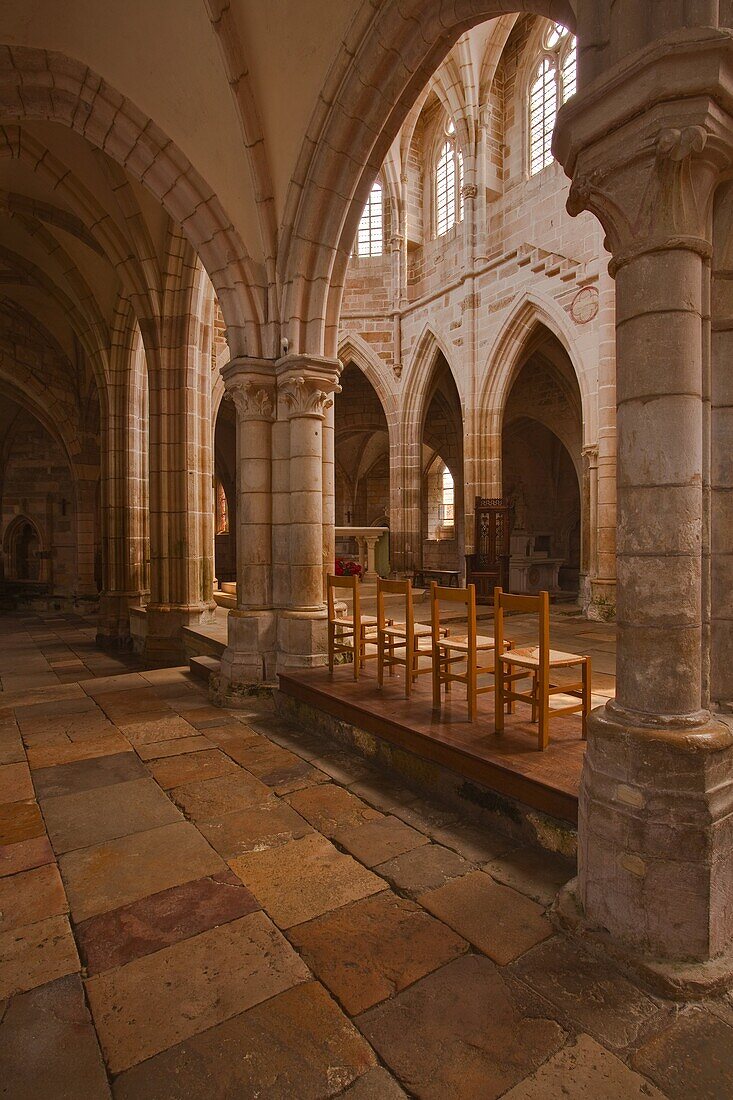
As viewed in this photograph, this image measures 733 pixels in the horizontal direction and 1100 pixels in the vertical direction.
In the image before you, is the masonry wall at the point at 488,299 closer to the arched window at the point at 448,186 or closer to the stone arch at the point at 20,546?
the arched window at the point at 448,186

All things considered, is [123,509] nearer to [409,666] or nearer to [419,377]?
[409,666]

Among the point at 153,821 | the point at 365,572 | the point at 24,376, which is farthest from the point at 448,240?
the point at 153,821

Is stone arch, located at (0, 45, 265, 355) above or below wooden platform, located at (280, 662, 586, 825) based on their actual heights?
above

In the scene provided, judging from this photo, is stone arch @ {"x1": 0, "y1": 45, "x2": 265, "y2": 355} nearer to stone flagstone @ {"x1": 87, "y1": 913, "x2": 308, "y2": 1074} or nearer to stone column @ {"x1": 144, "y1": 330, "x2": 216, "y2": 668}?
stone column @ {"x1": 144, "y1": 330, "x2": 216, "y2": 668}

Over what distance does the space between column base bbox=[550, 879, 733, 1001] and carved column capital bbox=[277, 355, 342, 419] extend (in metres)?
3.87

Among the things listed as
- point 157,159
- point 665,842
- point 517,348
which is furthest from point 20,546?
point 665,842

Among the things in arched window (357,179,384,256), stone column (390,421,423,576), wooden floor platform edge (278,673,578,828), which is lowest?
wooden floor platform edge (278,673,578,828)

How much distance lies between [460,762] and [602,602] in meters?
6.92

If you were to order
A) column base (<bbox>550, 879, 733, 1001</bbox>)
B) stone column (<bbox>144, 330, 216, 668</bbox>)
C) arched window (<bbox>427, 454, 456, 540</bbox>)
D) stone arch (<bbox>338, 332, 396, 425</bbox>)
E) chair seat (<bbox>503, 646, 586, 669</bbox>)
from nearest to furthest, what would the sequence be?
column base (<bbox>550, 879, 733, 1001</bbox>)
chair seat (<bbox>503, 646, 586, 669</bbox>)
stone column (<bbox>144, 330, 216, 668</bbox>)
stone arch (<bbox>338, 332, 396, 425</bbox>)
arched window (<bbox>427, 454, 456, 540</bbox>)

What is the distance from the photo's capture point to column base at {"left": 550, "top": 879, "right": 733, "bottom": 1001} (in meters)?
1.79

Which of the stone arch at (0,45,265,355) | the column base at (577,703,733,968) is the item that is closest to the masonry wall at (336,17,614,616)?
the stone arch at (0,45,265,355)

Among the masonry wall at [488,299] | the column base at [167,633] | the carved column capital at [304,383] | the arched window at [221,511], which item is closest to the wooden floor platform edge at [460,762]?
the carved column capital at [304,383]

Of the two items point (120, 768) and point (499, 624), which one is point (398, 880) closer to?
point (499, 624)

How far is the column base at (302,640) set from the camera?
500cm
